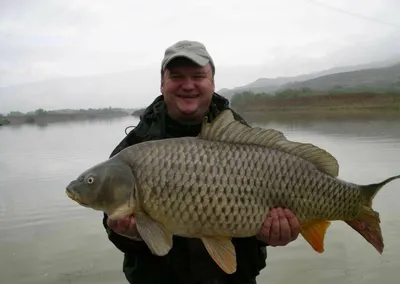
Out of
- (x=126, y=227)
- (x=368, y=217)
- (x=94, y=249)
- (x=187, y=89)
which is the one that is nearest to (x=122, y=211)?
(x=126, y=227)

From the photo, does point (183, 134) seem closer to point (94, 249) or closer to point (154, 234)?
point (154, 234)

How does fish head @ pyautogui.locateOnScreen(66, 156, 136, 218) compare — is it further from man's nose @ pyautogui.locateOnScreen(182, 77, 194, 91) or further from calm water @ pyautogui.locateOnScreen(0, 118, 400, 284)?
calm water @ pyautogui.locateOnScreen(0, 118, 400, 284)

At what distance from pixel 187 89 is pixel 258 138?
618 mm

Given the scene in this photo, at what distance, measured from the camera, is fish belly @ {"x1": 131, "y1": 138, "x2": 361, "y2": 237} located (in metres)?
2.44

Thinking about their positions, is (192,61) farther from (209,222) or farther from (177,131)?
(209,222)

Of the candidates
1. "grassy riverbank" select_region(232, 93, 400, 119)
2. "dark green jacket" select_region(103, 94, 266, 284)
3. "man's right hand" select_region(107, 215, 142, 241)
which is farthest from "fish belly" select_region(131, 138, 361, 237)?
"grassy riverbank" select_region(232, 93, 400, 119)

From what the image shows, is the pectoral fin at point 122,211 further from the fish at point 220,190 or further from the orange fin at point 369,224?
the orange fin at point 369,224

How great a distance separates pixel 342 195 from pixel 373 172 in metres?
9.24

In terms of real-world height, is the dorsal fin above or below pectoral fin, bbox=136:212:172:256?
above

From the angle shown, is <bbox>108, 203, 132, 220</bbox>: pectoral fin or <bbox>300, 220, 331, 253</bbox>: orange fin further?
<bbox>300, 220, 331, 253</bbox>: orange fin

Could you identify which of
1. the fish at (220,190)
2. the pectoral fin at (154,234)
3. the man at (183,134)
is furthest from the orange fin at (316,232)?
the pectoral fin at (154,234)

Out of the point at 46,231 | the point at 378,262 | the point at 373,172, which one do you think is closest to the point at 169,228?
the point at 378,262

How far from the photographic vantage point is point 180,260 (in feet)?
9.42

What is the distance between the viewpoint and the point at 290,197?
8.46 ft
